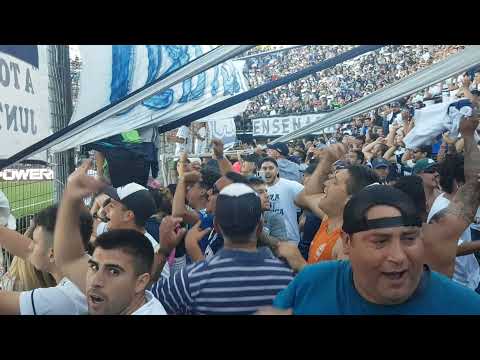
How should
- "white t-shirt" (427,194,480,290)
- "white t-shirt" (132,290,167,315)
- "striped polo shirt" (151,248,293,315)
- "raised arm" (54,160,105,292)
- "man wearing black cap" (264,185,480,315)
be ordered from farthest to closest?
1. "raised arm" (54,160,105,292)
2. "white t-shirt" (427,194,480,290)
3. "white t-shirt" (132,290,167,315)
4. "striped polo shirt" (151,248,293,315)
5. "man wearing black cap" (264,185,480,315)

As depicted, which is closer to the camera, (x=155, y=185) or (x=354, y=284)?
(x=354, y=284)

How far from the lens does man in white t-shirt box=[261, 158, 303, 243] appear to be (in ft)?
9.89

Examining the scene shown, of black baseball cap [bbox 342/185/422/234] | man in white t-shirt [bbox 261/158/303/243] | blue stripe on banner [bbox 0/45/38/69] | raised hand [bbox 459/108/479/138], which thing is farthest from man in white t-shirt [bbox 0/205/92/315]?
raised hand [bbox 459/108/479/138]

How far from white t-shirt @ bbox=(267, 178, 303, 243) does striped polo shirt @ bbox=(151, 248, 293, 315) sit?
336 millimetres

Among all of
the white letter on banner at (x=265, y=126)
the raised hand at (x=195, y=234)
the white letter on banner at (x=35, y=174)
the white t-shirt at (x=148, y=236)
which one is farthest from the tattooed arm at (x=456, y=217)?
the white letter on banner at (x=35, y=174)

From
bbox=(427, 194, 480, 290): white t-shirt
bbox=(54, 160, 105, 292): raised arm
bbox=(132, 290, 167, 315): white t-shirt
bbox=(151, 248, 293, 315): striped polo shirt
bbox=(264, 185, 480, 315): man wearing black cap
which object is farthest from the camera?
bbox=(54, 160, 105, 292): raised arm

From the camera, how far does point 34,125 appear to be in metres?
3.13

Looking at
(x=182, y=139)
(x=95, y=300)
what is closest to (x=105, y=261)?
(x=95, y=300)

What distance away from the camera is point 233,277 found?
8.61ft

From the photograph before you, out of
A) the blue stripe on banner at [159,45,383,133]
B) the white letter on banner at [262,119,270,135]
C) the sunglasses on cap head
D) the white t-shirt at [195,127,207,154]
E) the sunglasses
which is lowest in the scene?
the sunglasses

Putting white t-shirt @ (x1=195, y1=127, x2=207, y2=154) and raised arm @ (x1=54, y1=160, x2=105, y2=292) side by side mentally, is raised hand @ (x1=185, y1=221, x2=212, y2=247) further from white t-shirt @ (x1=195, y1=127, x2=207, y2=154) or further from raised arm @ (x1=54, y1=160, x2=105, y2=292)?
raised arm @ (x1=54, y1=160, x2=105, y2=292)
